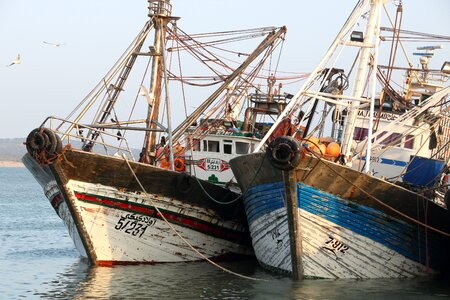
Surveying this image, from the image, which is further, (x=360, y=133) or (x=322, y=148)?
(x=360, y=133)

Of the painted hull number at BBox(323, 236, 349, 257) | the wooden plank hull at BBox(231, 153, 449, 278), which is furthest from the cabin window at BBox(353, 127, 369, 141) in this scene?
the painted hull number at BBox(323, 236, 349, 257)

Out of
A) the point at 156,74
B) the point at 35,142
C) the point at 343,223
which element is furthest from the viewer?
the point at 156,74

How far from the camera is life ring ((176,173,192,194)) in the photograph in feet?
71.2

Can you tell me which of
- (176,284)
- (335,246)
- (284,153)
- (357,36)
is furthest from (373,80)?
(176,284)

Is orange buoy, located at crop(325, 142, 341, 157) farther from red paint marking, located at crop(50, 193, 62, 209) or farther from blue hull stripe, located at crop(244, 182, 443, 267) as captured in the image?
red paint marking, located at crop(50, 193, 62, 209)

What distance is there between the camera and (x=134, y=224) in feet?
71.4

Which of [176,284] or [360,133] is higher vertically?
[360,133]

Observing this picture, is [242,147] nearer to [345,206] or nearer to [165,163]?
[165,163]

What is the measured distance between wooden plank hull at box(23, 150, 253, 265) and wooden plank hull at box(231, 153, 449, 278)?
2189mm

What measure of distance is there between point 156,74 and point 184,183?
4.29m

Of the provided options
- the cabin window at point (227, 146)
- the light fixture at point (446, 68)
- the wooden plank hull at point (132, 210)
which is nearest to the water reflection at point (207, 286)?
the wooden plank hull at point (132, 210)

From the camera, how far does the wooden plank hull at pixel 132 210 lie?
2117 centimetres

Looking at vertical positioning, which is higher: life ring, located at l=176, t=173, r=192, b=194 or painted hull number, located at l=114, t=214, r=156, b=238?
life ring, located at l=176, t=173, r=192, b=194

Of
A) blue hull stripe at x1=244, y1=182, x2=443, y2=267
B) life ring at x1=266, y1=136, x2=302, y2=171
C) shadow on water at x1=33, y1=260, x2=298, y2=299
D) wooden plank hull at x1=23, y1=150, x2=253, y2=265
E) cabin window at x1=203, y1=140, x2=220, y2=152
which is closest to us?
life ring at x1=266, y1=136, x2=302, y2=171
